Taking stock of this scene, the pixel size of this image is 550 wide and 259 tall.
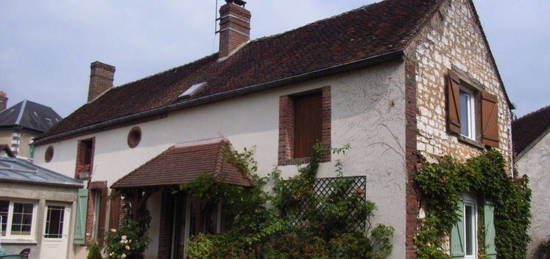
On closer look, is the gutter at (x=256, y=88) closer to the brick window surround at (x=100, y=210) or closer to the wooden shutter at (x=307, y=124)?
the wooden shutter at (x=307, y=124)

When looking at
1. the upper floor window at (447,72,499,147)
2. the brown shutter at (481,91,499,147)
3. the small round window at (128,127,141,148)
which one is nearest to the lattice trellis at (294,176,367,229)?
the upper floor window at (447,72,499,147)

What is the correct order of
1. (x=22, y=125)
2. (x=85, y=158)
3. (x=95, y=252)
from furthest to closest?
Answer: (x=22, y=125)
(x=85, y=158)
(x=95, y=252)

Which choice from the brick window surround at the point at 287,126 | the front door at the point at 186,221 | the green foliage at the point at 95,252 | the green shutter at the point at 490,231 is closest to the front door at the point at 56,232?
the green foliage at the point at 95,252

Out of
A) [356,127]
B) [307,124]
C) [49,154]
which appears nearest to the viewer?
[356,127]

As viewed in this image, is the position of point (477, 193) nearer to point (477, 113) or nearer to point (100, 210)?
point (477, 113)

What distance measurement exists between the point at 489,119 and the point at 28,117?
25431 millimetres

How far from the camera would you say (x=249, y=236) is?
11.1m

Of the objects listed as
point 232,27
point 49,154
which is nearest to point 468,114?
point 232,27

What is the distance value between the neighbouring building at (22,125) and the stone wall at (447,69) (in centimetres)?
2259

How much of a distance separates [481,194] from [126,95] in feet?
41.7

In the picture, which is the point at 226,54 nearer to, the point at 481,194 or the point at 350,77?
the point at 350,77

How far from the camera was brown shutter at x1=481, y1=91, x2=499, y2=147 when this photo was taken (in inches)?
484

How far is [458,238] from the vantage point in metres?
10.7

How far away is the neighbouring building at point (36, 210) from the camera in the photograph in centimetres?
1490
